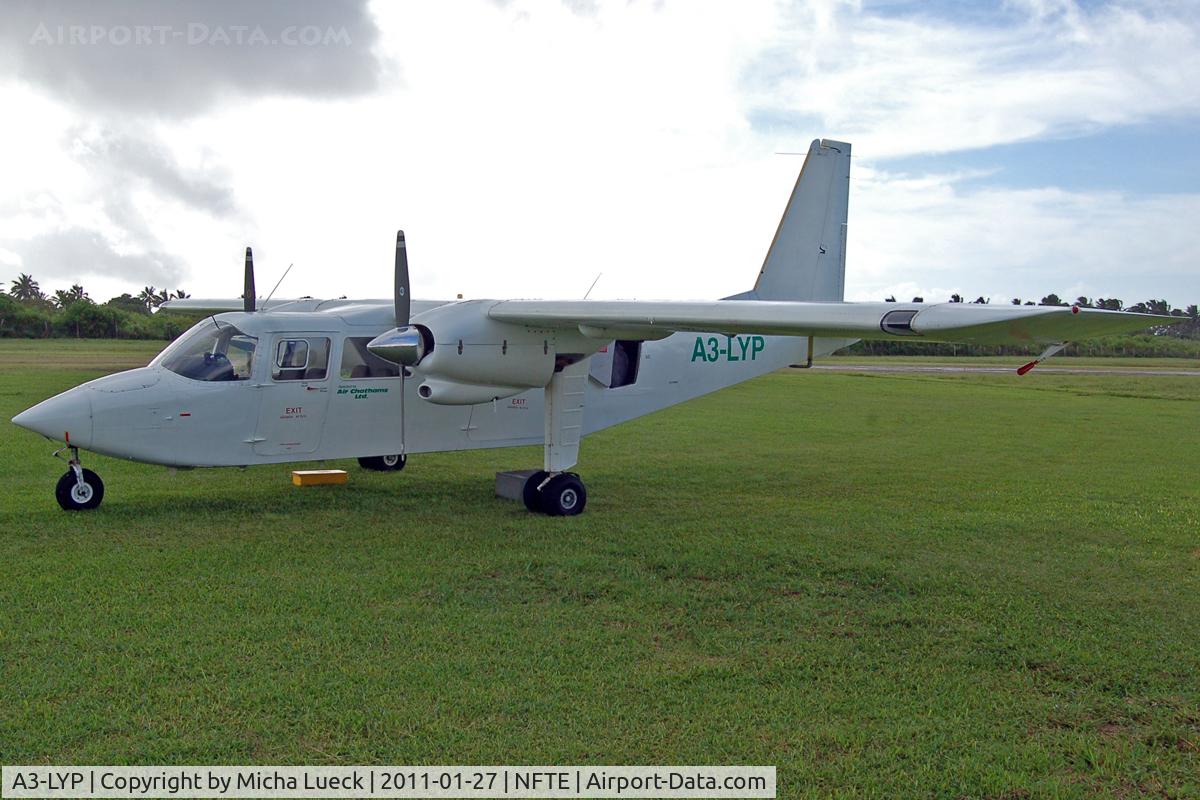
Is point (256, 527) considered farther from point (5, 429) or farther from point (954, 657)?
point (5, 429)

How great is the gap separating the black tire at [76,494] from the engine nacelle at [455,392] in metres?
3.74

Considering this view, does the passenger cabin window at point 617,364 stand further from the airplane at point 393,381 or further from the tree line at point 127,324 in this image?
the tree line at point 127,324

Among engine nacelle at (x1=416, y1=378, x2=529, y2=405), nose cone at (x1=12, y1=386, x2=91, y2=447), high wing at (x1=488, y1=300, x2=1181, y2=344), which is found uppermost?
high wing at (x1=488, y1=300, x2=1181, y2=344)

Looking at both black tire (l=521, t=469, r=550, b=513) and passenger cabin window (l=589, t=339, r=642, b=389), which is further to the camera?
passenger cabin window (l=589, t=339, r=642, b=389)

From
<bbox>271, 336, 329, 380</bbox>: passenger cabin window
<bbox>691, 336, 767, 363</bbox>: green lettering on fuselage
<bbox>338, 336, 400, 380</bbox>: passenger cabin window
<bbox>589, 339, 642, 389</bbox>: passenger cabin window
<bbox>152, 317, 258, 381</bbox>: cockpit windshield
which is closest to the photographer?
<bbox>152, 317, 258, 381</bbox>: cockpit windshield

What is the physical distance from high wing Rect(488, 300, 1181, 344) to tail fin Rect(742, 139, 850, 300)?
4.00 metres

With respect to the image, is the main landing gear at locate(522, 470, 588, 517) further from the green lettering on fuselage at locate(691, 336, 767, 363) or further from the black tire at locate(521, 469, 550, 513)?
the green lettering on fuselage at locate(691, 336, 767, 363)

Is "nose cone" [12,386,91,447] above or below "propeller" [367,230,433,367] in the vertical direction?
below

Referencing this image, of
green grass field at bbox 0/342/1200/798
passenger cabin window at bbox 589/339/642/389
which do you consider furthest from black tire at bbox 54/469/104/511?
passenger cabin window at bbox 589/339/642/389

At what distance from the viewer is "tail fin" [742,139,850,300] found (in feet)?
48.0

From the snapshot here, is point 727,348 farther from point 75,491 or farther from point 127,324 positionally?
point 127,324

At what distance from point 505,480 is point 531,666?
618 cm

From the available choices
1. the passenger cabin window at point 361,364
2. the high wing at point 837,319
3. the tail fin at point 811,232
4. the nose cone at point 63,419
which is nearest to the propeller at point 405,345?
the high wing at point 837,319

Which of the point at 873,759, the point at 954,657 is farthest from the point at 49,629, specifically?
the point at 954,657
